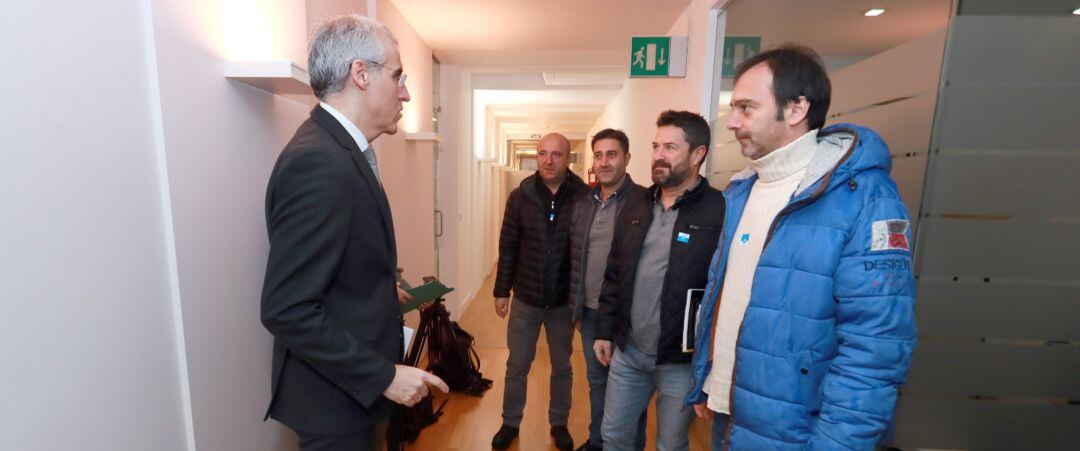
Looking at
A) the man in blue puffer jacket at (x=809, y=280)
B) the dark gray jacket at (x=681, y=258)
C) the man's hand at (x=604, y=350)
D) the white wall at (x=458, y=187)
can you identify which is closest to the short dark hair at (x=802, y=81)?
the man in blue puffer jacket at (x=809, y=280)

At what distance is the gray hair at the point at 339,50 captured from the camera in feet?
3.56

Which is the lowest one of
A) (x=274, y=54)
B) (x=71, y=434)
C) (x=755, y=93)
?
(x=71, y=434)

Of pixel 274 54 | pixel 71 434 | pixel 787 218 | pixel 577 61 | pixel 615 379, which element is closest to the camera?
pixel 71 434

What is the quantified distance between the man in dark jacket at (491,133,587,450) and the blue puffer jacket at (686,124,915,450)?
1.30m

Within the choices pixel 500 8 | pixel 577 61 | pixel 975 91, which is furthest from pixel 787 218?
pixel 577 61

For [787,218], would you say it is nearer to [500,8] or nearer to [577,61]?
[500,8]

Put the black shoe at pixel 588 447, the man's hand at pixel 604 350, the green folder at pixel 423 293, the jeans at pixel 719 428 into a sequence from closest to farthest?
the jeans at pixel 719 428 < the green folder at pixel 423 293 < the man's hand at pixel 604 350 < the black shoe at pixel 588 447

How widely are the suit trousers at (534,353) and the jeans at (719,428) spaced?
1.09 metres

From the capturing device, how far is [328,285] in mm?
966

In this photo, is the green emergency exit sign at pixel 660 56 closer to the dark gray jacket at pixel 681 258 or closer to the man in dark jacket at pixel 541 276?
the man in dark jacket at pixel 541 276

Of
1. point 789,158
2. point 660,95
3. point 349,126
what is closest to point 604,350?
point 789,158

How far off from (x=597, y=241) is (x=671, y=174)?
22.9 inches

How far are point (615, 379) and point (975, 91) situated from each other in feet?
4.81

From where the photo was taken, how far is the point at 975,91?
3.76ft
